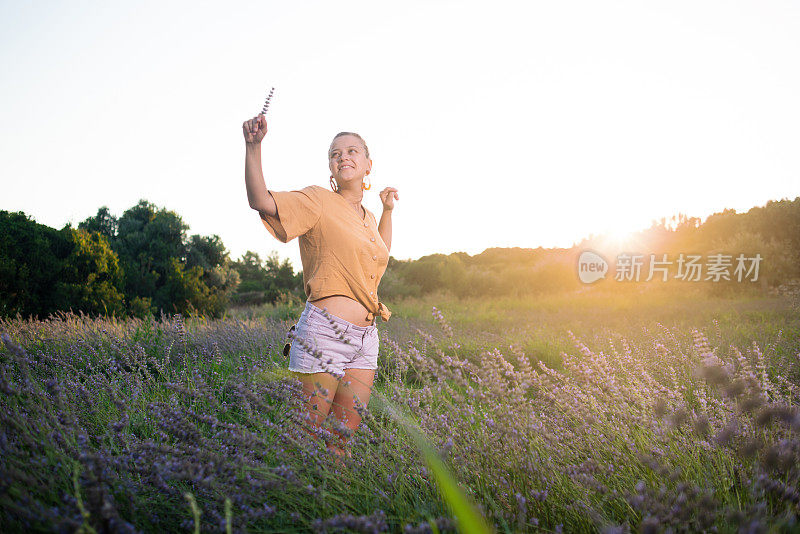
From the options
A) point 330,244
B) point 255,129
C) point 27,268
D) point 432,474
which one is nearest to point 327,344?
point 330,244

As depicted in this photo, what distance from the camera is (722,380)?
1.47 meters

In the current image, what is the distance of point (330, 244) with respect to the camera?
223cm

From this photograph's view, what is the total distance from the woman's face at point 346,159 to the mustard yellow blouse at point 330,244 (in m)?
0.14

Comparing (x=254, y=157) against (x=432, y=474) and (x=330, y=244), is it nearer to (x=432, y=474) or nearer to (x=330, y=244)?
(x=330, y=244)

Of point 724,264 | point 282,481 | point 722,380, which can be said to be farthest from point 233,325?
point 724,264

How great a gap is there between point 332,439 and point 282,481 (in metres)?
0.31

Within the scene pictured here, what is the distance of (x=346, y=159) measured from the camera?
241 centimetres

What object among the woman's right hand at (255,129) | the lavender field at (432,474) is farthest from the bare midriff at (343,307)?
the woman's right hand at (255,129)

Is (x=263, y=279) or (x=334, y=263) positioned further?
(x=263, y=279)

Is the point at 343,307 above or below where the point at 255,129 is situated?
A: below

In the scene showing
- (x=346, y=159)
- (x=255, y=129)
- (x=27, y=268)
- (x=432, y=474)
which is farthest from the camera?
(x=27, y=268)

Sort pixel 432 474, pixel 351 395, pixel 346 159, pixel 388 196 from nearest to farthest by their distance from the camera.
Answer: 1. pixel 432 474
2. pixel 351 395
3. pixel 346 159
4. pixel 388 196

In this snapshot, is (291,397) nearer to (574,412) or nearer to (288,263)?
(574,412)

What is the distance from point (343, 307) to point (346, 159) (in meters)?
0.82
